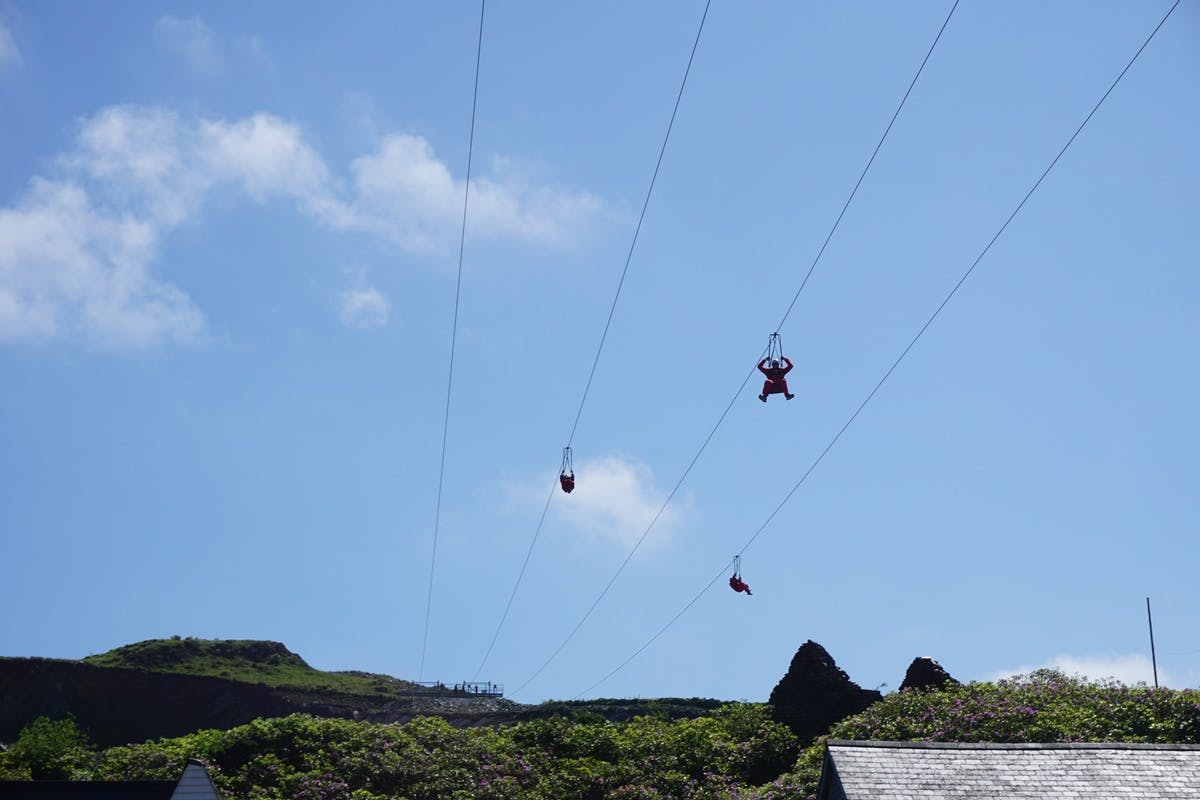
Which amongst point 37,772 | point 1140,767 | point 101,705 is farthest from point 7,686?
point 1140,767

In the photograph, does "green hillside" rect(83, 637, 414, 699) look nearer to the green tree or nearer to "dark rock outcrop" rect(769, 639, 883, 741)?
the green tree

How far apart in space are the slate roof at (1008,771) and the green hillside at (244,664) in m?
37.7

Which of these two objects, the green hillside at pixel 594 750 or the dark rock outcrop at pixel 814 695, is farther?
the dark rock outcrop at pixel 814 695

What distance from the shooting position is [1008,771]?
17984mm

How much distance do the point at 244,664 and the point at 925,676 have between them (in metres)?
36.0

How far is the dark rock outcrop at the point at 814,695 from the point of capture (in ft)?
116

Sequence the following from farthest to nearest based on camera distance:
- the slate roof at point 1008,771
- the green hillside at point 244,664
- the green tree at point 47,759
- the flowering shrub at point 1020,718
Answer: the green hillside at point 244,664, the green tree at point 47,759, the flowering shrub at point 1020,718, the slate roof at point 1008,771

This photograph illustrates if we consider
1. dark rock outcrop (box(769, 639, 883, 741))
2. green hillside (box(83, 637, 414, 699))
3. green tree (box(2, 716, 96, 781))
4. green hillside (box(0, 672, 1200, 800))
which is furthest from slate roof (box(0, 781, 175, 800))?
green hillside (box(83, 637, 414, 699))

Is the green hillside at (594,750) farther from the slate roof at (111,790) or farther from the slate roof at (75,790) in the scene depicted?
the slate roof at (75,790)

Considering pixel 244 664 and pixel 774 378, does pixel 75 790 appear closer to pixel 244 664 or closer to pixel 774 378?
pixel 774 378

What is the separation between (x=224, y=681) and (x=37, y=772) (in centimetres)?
2067

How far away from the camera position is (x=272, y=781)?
30781 millimetres

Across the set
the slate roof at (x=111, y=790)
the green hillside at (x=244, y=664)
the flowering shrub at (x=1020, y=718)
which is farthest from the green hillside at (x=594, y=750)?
the green hillside at (x=244, y=664)

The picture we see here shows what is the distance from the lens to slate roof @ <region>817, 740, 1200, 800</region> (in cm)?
1733
